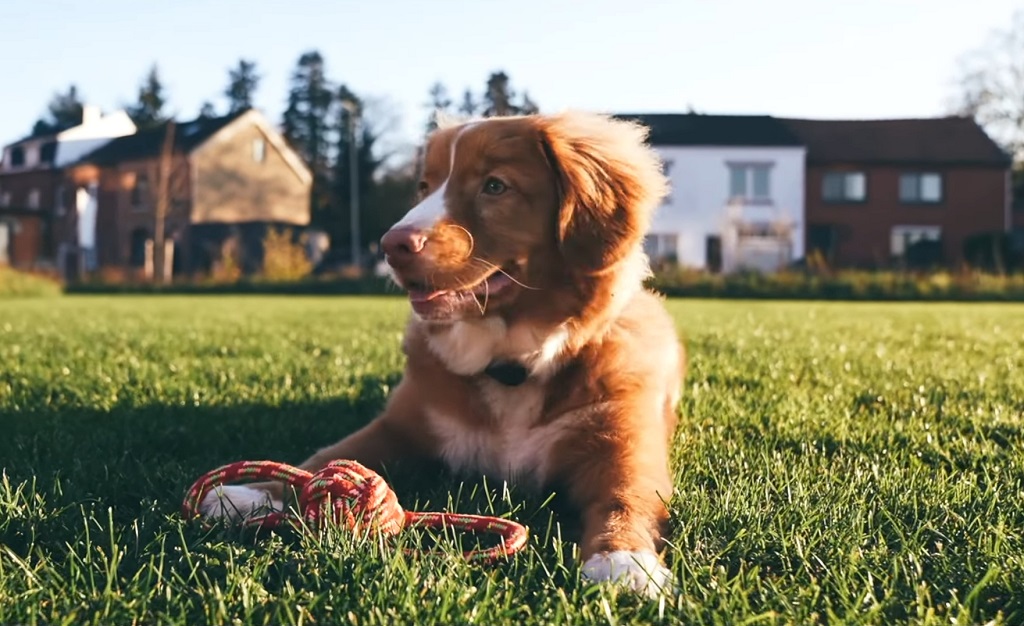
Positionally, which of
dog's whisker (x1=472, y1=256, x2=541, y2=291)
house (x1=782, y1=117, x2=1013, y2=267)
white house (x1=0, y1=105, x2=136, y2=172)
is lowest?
dog's whisker (x1=472, y1=256, x2=541, y2=291)

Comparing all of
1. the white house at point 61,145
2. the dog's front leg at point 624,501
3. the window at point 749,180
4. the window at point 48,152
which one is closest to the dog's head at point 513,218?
the dog's front leg at point 624,501

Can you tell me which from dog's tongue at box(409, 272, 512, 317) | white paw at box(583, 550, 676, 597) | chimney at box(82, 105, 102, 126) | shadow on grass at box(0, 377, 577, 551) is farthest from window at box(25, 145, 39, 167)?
white paw at box(583, 550, 676, 597)

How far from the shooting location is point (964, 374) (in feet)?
17.2

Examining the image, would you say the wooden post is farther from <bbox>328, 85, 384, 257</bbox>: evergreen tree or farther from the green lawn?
the green lawn

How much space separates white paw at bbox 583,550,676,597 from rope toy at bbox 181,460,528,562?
0.69 feet

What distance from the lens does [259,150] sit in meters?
47.5

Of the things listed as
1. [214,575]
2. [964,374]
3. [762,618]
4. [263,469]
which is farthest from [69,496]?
[964,374]

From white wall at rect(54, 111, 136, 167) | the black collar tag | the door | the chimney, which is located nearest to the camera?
the black collar tag

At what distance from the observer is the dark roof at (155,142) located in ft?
147

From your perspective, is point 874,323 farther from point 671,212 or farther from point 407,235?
point 671,212

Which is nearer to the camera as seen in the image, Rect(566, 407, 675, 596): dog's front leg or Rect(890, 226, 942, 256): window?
Rect(566, 407, 675, 596): dog's front leg

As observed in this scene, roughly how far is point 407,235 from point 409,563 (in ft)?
3.92

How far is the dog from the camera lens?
9.89 feet

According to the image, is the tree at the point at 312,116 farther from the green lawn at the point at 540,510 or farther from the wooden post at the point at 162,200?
the green lawn at the point at 540,510
